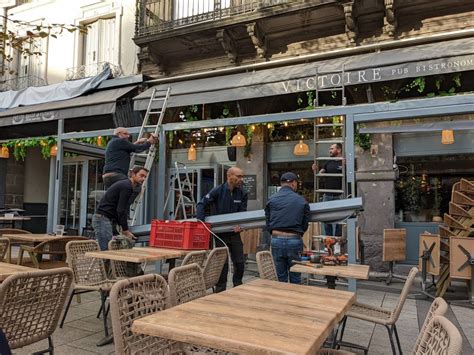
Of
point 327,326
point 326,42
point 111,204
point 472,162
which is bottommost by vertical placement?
point 327,326

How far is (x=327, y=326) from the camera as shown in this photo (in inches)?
77.7

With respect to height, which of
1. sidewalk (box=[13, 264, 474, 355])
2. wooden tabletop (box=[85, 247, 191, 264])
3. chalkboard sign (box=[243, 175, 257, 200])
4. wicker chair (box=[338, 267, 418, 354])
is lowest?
sidewalk (box=[13, 264, 474, 355])

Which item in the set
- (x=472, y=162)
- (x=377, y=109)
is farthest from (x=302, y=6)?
(x=472, y=162)

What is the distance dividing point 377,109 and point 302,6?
162 inches

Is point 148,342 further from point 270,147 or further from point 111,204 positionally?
point 270,147

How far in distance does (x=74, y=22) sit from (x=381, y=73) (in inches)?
408

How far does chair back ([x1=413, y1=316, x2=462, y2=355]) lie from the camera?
1.47 m

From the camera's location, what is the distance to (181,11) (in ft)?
36.6

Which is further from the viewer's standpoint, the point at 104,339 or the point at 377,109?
the point at 377,109

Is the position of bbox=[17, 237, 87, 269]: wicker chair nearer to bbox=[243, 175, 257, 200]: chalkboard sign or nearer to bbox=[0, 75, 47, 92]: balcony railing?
bbox=[243, 175, 257, 200]: chalkboard sign

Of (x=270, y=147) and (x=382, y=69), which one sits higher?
(x=382, y=69)

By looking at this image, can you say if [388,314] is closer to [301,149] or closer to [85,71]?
[301,149]

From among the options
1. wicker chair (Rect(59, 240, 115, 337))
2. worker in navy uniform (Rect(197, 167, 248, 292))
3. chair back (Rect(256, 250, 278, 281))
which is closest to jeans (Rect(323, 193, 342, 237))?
worker in navy uniform (Rect(197, 167, 248, 292))

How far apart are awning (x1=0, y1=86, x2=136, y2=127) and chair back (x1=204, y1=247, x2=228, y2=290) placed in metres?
6.85
